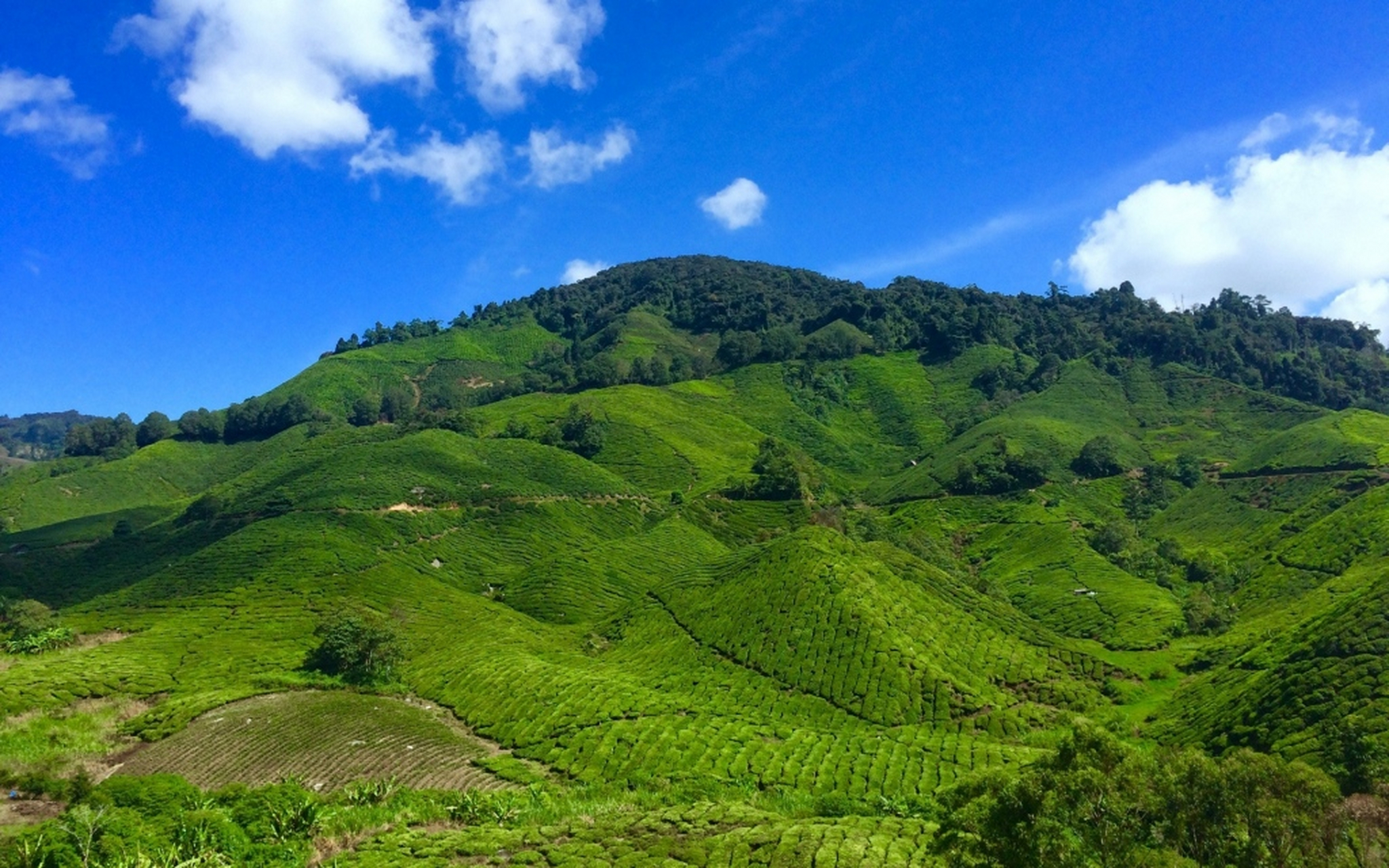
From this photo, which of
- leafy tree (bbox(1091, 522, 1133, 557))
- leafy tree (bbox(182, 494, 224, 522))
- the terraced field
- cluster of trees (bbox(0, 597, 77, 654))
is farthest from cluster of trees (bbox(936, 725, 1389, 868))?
leafy tree (bbox(182, 494, 224, 522))

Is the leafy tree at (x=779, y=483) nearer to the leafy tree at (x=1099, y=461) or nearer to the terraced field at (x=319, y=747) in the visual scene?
the leafy tree at (x=1099, y=461)

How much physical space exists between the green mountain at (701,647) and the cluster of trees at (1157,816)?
152mm

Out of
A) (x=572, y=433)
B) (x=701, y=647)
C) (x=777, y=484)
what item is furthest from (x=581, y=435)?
(x=701, y=647)

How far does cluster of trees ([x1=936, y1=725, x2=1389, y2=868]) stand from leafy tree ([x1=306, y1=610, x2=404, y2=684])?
57063 millimetres

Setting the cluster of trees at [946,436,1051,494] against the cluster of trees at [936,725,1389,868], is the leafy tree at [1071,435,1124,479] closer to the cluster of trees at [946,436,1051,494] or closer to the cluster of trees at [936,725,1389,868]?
the cluster of trees at [946,436,1051,494]

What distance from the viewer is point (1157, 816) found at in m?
27.9

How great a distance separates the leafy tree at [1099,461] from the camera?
152125mm

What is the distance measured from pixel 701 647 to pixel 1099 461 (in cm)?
10701

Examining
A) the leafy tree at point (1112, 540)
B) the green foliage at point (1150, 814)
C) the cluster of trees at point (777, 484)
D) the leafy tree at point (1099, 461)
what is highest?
the leafy tree at point (1099, 461)

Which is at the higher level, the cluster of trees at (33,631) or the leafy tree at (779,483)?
the leafy tree at (779,483)

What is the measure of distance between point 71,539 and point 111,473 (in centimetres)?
5368

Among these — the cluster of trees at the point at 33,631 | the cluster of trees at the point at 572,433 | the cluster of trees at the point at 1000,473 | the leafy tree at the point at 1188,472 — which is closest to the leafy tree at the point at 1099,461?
the cluster of trees at the point at 1000,473

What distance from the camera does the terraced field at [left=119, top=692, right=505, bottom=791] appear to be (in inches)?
2037

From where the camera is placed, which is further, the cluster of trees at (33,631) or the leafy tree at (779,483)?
the leafy tree at (779,483)
